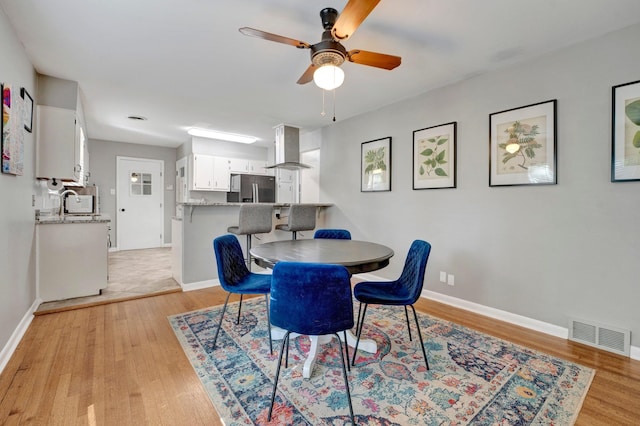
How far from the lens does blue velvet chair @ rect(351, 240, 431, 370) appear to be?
6.41ft

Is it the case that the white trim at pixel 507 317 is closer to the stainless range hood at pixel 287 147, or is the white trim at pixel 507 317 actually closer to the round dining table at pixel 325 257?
the round dining table at pixel 325 257

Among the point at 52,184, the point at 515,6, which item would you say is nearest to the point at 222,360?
the point at 52,184

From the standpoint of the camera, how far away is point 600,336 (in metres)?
2.23

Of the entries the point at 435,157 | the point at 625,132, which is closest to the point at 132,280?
the point at 435,157

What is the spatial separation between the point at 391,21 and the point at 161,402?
111 inches

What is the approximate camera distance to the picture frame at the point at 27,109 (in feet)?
8.04

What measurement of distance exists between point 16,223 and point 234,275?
1749mm

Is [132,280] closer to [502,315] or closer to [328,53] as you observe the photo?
[328,53]

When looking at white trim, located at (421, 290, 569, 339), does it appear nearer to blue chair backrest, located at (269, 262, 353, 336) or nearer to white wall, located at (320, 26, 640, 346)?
white wall, located at (320, 26, 640, 346)

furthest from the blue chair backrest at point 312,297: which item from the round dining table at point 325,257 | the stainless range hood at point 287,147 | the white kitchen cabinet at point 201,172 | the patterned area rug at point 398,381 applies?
the white kitchen cabinet at point 201,172

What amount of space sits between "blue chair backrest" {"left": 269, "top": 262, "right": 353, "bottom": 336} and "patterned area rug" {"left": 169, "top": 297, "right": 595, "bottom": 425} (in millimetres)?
470

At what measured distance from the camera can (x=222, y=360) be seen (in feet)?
6.65

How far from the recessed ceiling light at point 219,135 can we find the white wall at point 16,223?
249 centimetres

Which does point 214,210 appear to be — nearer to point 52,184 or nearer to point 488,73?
point 52,184
